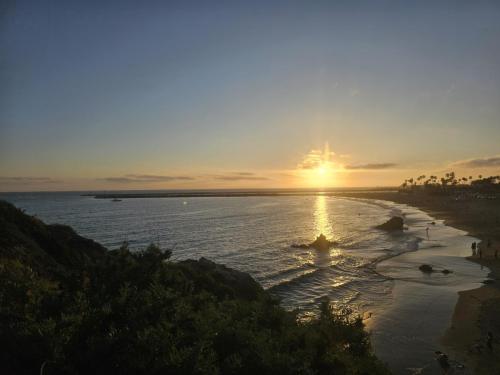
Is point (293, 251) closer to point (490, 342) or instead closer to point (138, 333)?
point (490, 342)

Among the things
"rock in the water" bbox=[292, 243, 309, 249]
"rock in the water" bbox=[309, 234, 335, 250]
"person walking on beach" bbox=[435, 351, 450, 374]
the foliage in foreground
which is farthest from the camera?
"rock in the water" bbox=[292, 243, 309, 249]

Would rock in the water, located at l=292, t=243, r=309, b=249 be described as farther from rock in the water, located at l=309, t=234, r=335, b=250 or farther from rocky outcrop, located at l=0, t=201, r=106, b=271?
rocky outcrop, located at l=0, t=201, r=106, b=271

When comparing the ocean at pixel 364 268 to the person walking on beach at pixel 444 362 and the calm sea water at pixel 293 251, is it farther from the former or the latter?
the person walking on beach at pixel 444 362

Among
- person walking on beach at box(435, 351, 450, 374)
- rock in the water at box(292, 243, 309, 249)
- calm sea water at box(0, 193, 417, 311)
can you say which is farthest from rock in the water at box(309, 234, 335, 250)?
person walking on beach at box(435, 351, 450, 374)

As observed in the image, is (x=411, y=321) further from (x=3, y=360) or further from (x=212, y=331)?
(x=3, y=360)

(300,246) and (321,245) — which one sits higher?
(321,245)

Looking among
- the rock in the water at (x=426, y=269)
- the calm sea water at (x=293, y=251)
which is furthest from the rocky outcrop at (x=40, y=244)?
the rock in the water at (x=426, y=269)

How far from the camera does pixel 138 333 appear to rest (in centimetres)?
653

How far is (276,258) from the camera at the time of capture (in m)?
40.7

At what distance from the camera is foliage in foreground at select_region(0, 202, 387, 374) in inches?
244

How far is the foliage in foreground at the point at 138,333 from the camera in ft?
20.3

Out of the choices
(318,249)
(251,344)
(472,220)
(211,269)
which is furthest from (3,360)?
(472,220)

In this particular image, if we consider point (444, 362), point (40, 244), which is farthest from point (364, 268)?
point (40, 244)

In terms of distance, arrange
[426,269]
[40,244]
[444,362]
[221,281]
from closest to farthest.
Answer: [40,244], [444,362], [221,281], [426,269]
